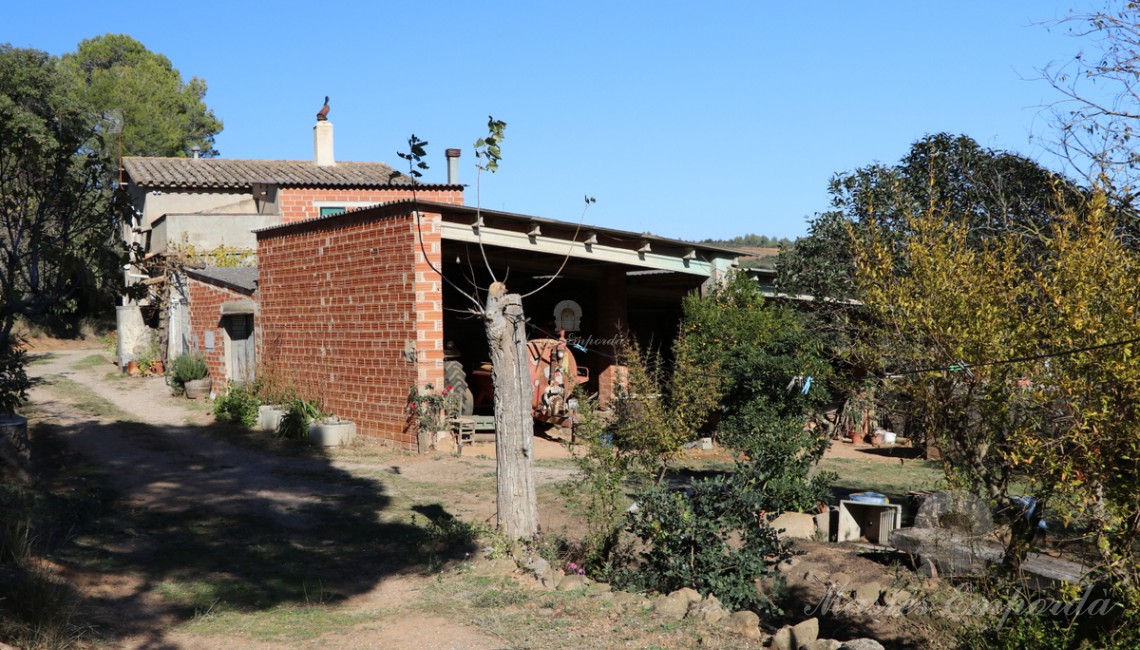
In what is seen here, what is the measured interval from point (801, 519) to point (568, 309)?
8577 mm

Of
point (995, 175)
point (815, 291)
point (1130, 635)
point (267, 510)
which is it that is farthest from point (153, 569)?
point (995, 175)

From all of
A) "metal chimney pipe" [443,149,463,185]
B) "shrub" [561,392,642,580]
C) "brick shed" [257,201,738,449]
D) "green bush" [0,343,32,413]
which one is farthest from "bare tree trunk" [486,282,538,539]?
"metal chimney pipe" [443,149,463,185]

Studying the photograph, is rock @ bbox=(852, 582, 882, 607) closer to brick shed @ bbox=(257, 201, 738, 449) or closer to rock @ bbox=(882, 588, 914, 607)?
rock @ bbox=(882, 588, 914, 607)

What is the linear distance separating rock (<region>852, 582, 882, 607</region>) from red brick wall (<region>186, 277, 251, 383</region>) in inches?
548

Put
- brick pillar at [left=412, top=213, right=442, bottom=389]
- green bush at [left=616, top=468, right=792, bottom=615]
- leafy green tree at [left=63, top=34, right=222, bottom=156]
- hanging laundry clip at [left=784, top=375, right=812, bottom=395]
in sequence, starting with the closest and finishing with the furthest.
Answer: green bush at [left=616, top=468, right=792, bottom=615] < hanging laundry clip at [left=784, top=375, right=812, bottom=395] < brick pillar at [left=412, top=213, right=442, bottom=389] < leafy green tree at [left=63, top=34, right=222, bottom=156]

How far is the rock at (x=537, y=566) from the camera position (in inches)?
Result: 319

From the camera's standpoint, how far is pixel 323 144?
1096 inches

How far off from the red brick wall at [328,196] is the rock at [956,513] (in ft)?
55.0

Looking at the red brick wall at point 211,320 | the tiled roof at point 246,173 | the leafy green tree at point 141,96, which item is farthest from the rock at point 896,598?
the leafy green tree at point 141,96

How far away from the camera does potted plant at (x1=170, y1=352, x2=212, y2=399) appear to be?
19594 millimetres

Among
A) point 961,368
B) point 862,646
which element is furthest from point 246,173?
point 862,646

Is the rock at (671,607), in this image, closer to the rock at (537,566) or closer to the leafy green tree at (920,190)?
the rock at (537,566)

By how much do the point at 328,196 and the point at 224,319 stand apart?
20.3ft

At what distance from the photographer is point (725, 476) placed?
27.8 feet
